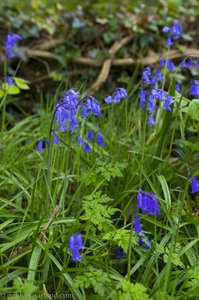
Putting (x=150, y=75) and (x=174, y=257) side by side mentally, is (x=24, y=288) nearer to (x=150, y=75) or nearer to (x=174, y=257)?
(x=174, y=257)

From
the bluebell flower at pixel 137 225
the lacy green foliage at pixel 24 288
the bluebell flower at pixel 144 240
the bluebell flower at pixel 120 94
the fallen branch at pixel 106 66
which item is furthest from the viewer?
the fallen branch at pixel 106 66

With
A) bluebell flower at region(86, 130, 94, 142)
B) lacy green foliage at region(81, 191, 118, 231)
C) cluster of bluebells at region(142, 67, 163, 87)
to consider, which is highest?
cluster of bluebells at region(142, 67, 163, 87)

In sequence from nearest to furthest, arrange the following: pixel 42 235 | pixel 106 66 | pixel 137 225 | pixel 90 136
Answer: pixel 137 225, pixel 42 235, pixel 90 136, pixel 106 66

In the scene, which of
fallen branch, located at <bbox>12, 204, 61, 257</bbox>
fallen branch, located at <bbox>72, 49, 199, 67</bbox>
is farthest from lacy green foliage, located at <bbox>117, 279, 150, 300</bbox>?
fallen branch, located at <bbox>72, 49, 199, 67</bbox>

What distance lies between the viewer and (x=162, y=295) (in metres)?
2.28

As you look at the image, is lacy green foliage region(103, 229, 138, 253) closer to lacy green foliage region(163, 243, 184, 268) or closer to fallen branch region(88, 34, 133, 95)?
lacy green foliage region(163, 243, 184, 268)

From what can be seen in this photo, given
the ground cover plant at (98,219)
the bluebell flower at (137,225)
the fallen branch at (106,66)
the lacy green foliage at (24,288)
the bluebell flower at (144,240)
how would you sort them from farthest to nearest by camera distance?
the fallen branch at (106,66)
the bluebell flower at (144,240)
the bluebell flower at (137,225)
the ground cover plant at (98,219)
the lacy green foliage at (24,288)

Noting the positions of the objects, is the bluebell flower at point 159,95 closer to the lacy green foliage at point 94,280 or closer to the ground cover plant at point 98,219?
the ground cover plant at point 98,219

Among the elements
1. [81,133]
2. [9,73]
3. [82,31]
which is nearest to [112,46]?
[82,31]

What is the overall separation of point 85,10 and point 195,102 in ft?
12.3

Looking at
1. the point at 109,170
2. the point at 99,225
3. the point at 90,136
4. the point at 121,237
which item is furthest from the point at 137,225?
the point at 90,136

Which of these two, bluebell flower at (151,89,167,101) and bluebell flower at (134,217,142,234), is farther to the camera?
bluebell flower at (151,89,167,101)

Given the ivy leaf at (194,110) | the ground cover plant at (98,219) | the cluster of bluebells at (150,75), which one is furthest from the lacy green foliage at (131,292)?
the cluster of bluebells at (150,75)

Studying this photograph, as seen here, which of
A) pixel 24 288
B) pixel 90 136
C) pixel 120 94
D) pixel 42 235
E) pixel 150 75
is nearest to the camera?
pixel 24 288
